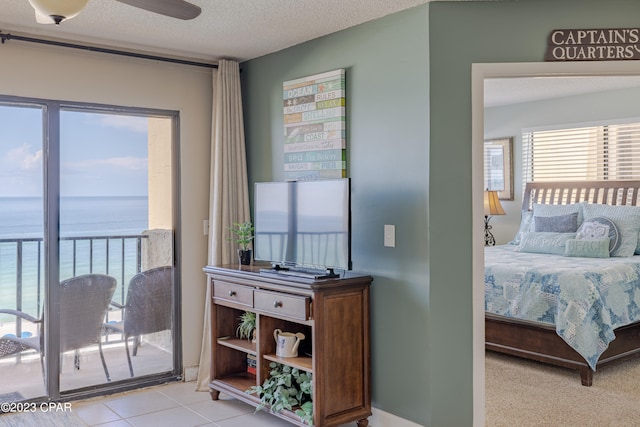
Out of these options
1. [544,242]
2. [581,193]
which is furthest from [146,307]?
[581,193]

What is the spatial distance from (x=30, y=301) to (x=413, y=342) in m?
2.44

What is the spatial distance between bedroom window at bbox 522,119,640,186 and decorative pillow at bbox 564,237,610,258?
119 cm

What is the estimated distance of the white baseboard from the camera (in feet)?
11.1

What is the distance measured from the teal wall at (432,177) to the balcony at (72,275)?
177cm

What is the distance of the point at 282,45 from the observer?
4.14 meters

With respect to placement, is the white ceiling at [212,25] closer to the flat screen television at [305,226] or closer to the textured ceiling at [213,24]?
the textured ceiling at [213,24]

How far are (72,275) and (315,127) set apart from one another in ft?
6.20

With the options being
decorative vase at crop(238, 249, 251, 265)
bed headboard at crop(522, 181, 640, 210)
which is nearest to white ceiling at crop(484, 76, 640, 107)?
bed headboard at crop(522, 181, 640, 210)

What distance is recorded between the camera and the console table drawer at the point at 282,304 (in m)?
3.34

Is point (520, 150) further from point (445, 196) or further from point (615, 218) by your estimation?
point (445, 196)

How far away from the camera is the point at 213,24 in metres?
3.62

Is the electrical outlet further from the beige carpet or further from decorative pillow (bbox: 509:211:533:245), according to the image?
decorative pillow (bbox: 509:211:533:245)

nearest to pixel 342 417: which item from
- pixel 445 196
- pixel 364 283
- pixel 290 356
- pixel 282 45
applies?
pixel 290 356

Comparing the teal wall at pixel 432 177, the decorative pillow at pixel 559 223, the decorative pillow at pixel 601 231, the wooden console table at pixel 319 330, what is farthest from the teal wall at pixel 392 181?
the decorative pillow at pixel 559 223
